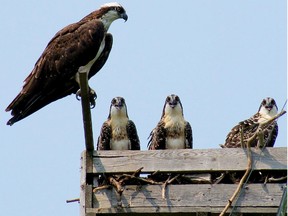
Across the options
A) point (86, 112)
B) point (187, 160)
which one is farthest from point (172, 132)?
point (86, 112)

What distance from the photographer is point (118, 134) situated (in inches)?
375

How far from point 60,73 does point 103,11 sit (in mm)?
1082

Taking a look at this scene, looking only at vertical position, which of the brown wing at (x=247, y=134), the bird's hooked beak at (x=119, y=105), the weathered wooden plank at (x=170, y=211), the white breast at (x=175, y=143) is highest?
the bird's hooked beak at (x=119, y=105)

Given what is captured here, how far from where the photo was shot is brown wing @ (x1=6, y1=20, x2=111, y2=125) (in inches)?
354

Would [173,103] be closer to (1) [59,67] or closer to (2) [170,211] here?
(1) [59,67]

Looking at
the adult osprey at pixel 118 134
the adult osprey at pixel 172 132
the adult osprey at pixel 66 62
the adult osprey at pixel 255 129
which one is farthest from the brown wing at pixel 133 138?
the adult osprey at pixel 255 129

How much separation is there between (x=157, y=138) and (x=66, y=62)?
1.27 m

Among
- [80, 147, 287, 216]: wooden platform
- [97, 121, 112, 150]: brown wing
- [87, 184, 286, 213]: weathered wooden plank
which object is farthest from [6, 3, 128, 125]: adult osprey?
[87, 184, 286, 213]: weathered wooden plank

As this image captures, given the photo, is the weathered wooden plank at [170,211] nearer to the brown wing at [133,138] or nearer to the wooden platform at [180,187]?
the wooden platform at [180,187]

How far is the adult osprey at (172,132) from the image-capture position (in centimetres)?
938

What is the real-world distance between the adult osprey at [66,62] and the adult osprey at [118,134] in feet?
1.84

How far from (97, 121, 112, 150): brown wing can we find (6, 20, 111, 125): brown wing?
572mm

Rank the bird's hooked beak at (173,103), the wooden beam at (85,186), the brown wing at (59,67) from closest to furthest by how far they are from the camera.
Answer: the wooden beam at (85,186), the brown wing at (59,67), the bird's hooked beak at (173,103)

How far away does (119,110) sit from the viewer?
982 centimetres
